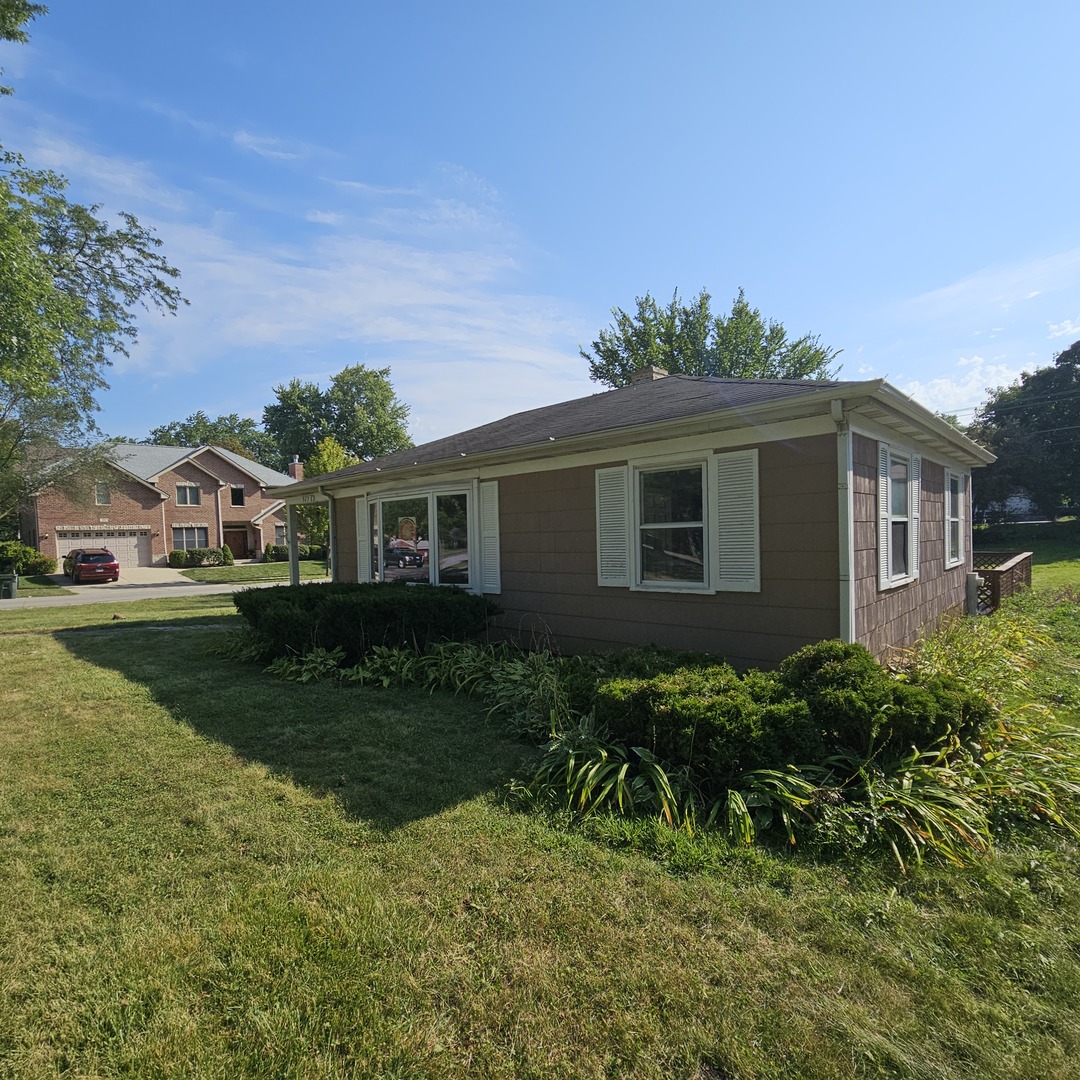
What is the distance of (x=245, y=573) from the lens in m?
29.2

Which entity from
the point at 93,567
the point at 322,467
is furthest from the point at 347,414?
the point at 93,567

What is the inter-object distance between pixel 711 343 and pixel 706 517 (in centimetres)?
3121

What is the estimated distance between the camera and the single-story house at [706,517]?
17.8ft

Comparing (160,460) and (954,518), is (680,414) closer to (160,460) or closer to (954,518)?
(954,518)

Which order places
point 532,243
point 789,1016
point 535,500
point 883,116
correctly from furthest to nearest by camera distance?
point 532,243
point 535,500
point 883,116
point 789,1016

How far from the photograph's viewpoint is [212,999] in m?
2.14

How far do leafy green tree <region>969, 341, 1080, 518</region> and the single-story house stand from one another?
2896 cm

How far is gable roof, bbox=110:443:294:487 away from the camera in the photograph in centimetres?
3397

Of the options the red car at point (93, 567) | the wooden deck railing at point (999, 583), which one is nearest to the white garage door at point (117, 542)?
the red car at point (93, 567)

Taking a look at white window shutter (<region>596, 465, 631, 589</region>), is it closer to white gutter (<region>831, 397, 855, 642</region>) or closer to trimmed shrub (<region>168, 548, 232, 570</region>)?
white gutter (<region>831, 397, 855, 642</region>)

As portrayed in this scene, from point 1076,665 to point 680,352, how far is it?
1197 inches

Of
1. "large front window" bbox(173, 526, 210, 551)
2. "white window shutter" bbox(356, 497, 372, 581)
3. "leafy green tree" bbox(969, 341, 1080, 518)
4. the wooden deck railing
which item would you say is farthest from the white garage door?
"leafy green tree" bbox(969, 341, 1080, 518)

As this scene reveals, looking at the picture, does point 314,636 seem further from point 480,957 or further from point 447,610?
point 480,957

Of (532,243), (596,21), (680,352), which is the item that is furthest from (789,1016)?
(680,352)
